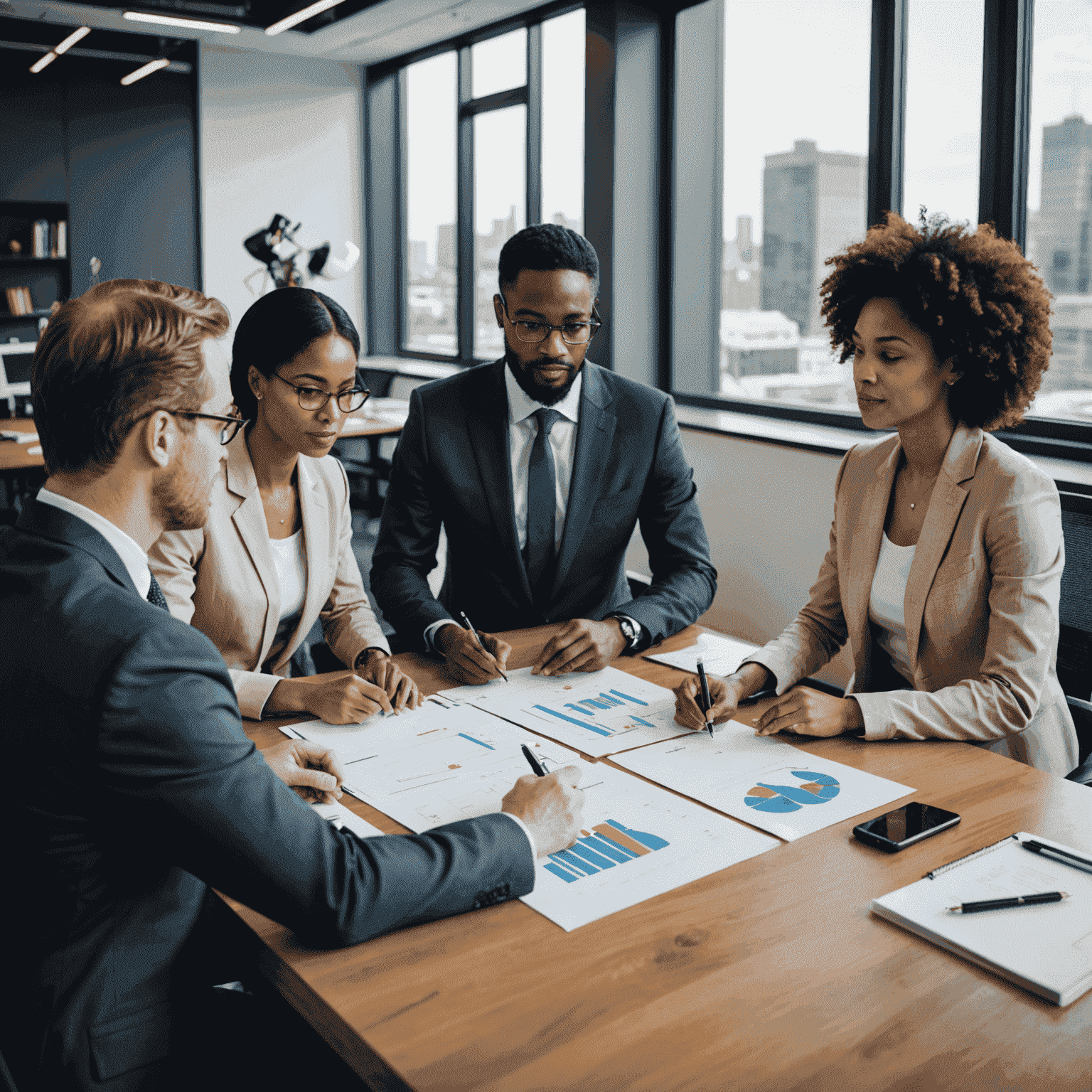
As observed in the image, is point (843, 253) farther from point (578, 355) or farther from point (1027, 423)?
point (1027, 423)

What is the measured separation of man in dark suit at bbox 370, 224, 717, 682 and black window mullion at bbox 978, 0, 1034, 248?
193cm

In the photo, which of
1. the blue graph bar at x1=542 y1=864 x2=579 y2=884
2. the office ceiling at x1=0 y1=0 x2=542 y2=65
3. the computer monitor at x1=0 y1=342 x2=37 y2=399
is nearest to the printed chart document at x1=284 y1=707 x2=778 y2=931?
the blue graph bar at x1=542 y1=864 x2=579 y2=884

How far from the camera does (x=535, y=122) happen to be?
6.55 metres

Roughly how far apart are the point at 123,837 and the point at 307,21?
6.92 metres

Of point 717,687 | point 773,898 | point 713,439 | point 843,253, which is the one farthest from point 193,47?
point 773,898

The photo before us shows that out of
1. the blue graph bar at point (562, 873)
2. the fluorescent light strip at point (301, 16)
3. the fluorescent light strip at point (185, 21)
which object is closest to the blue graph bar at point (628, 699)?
the blue graph bar at point (562, 873)

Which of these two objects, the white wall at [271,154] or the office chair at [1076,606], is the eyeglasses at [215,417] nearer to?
A: the office chair at [1076,606]

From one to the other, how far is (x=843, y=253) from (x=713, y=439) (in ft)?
7.75

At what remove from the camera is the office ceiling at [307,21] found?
577 cm

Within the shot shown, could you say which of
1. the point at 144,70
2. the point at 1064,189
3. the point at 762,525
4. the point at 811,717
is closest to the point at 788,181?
the point at 1064,189

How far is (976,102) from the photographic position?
3.69 metres

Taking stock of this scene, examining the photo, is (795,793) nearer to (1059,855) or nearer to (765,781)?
(765,781)

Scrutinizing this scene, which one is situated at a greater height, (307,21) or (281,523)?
(307,21)

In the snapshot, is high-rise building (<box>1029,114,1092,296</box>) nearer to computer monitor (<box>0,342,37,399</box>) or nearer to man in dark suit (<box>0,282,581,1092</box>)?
man in dark suit (<box>0,282,581,1092</box>)
